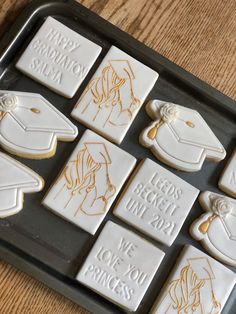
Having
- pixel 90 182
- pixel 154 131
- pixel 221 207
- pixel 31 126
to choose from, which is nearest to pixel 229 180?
pixel 221 207

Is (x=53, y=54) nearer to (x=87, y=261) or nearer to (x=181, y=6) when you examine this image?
(x=181, y=6)

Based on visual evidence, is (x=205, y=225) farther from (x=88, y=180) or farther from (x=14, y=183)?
(x=14, y=183)

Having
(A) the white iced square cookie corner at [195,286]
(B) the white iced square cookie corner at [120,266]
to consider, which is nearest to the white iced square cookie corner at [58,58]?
(B) the white iced square cookie corner at [120,266]

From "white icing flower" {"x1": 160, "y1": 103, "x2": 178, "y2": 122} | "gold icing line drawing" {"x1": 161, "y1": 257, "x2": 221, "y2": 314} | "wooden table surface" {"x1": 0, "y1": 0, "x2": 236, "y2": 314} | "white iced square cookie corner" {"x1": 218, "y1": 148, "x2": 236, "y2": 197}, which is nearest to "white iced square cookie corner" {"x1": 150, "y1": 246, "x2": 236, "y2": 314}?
"gold icing line drawing" {"x1": 161, "y1": 257, "x2": 221, "y2": 314}

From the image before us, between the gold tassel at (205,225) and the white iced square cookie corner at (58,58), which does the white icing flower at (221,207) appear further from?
the white iced square cookie corner at (58,58)

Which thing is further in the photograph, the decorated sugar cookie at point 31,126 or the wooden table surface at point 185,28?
the wooden table surface at point 185,28

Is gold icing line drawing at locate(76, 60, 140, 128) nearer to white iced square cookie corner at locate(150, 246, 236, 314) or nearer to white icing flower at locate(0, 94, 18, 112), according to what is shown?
white icing flower at locate(0, 94, 18, 112)
